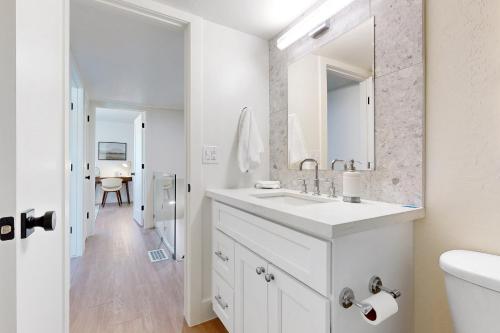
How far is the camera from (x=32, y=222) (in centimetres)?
60

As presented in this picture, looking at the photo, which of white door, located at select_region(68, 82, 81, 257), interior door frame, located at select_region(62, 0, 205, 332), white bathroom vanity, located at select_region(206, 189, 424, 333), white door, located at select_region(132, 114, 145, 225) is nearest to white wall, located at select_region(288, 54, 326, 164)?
white bathroom vanity, located at select_region(206, 189, 424, 333)

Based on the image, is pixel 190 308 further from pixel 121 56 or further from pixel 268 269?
pixel 121 56

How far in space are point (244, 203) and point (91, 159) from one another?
3.34m

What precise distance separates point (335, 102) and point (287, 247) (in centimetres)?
92

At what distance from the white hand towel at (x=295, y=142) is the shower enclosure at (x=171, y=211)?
56.6 inches

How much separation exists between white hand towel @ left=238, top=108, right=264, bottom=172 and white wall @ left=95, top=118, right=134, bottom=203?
5828 mm

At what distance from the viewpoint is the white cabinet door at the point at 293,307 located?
2.50 ft

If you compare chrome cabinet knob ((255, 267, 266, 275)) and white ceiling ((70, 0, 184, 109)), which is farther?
white ceiling ((70, 0, 184, 109))

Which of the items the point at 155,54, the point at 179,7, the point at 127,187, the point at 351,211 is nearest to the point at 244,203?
the point at 351,211

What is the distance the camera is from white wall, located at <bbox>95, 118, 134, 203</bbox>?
245 inches

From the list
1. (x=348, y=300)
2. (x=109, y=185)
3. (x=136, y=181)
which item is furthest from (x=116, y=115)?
(x=348, y=300)

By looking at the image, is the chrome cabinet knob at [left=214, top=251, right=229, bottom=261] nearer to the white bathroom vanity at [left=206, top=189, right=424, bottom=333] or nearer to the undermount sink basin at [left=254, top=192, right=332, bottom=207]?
the white bathroom vanity at [left=206, top=189, right=424, bottom=333]

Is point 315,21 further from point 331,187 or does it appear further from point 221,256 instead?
point 221,256

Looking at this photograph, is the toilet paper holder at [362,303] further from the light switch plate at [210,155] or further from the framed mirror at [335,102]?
the light switch plate at [210,155]
